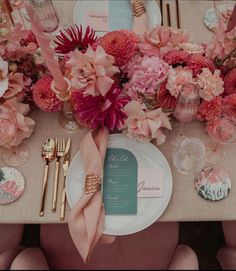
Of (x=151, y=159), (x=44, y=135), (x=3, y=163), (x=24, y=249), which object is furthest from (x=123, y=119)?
(x=24, y=249)

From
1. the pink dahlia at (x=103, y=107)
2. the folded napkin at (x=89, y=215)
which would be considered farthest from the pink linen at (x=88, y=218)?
the pink dahlia at (x=103, y=107)

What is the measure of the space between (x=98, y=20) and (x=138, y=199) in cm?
62

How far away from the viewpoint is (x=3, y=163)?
104 cm

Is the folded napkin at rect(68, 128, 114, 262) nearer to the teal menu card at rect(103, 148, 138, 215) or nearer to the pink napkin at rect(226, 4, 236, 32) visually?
the teal menu card at rect(103, 148, 138, 215)

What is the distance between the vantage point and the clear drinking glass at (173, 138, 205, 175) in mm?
1029

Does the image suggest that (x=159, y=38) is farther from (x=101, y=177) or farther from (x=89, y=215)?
(x=89, y=215)

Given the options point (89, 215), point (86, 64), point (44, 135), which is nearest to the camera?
point (86, 64)

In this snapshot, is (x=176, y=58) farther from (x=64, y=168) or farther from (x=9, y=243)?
→ (x=9, y=243)

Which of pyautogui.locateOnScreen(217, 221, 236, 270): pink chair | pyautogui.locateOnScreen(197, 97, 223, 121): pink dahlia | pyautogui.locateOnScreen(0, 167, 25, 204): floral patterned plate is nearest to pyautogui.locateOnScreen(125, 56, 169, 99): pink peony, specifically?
pyautogui.locateOnScreen(197, 97, 223, 121): pink dahlia

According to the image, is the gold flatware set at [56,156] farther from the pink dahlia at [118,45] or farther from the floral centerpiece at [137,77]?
the pink dahlia at [118,45]

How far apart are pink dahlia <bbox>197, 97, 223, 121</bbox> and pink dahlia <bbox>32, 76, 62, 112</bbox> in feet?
1.31

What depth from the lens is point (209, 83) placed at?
0.98 metres

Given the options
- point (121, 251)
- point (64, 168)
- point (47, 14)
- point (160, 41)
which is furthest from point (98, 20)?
point (121, 251)

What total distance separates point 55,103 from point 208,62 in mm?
438
